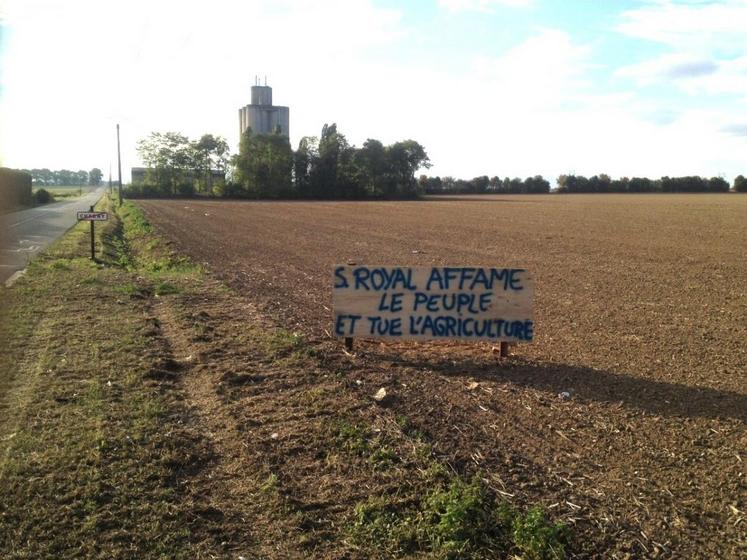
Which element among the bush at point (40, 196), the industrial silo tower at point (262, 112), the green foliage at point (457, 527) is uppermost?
the industrial silo tower at point (262, 112)

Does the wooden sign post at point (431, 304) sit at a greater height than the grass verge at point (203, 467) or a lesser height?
greater

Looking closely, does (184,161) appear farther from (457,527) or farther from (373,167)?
(457,527)

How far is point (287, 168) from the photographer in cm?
10012

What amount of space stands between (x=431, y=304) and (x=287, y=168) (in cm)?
9559

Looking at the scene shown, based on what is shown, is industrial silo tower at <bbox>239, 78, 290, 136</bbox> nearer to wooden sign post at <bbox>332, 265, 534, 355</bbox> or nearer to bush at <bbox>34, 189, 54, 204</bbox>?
bush at <bbox>34, 189, 54, 204</bbox>

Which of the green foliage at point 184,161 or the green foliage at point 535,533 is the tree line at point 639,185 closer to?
the green foliage at point 184,161

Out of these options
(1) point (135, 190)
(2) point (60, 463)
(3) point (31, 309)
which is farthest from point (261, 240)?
(1) point (135, 190)

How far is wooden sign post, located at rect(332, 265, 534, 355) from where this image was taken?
23.0ft

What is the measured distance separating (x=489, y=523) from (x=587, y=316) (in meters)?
6.56

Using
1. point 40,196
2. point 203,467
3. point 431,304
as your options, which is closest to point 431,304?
point 431,304

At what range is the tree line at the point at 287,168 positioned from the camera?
99.6m

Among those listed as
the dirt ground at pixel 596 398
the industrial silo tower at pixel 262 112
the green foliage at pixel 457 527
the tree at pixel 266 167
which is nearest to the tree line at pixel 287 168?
the tree at pixel 266 167

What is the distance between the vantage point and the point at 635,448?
189 inches

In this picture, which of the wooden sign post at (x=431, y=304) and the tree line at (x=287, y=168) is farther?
the tree line at (x=287, y=168)
